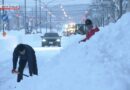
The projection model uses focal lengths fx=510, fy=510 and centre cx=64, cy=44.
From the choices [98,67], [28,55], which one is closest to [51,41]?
[28,55]

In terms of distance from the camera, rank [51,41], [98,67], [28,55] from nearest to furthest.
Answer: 1. [98,67]
2. [28,55]
3. [51,41]

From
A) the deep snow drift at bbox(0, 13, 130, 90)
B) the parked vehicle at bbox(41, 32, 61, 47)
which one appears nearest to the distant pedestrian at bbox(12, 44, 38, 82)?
the deep snow drift at bbox(0, 13, 130, 90)

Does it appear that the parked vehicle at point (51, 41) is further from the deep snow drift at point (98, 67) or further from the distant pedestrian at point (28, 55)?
the deep snow drift at point (98, 67)

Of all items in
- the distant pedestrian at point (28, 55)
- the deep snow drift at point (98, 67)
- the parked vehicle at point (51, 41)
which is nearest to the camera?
the deep snow drift at point (98, 67)

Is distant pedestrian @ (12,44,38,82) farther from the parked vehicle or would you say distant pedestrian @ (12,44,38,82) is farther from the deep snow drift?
the parked vehicle

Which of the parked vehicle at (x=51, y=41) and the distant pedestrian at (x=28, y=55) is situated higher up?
the distant pedestrian at (x=28, y=55)

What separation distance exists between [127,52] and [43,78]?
102 inches

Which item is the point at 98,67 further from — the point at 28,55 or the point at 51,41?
the point at 51,41

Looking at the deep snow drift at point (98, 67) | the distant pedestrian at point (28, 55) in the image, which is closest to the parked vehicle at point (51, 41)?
the distant pedestrian at point (28, 55)

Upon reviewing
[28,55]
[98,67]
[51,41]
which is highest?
[98,67]

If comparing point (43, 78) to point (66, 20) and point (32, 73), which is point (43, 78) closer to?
point (32, 73)

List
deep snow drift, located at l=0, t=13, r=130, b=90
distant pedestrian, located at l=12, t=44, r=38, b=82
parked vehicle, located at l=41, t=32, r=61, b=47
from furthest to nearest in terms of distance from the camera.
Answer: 1. parked vehicle, located at l=41, t=32, r=61, b=47
2. distant pedestrian, located at l=12, t=44, r=38, b=82
3. deep snow drift, located at l=0, t=13, r=130, b=90

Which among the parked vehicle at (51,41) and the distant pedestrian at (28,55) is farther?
the parked vehicle at (51,41)

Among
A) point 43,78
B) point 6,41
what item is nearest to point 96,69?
point 43,78
